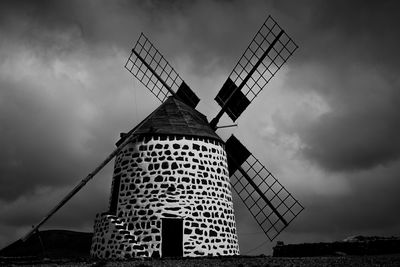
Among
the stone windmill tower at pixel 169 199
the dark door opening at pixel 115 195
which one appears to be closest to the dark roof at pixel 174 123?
the stone windmill tower at pixel 169 199

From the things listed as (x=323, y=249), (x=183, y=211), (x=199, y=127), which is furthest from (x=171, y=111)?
(x=323, y=249)

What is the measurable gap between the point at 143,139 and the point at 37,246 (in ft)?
39.2

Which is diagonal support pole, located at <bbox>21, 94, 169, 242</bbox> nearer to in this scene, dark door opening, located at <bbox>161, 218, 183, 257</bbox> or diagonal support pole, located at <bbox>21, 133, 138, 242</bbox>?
diagonal support pole, located at <bbox>21, 133, 138, 242</bbox>

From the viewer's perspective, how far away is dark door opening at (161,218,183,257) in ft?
52.1

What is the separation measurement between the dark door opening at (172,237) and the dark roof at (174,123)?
135 inches

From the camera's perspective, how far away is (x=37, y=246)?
2486 centimetres

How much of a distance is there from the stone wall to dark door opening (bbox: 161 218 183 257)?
199 millimetres

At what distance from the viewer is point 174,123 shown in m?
17.9

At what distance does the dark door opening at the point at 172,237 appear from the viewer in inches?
625

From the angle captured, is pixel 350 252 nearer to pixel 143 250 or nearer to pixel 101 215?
pixel 143 250

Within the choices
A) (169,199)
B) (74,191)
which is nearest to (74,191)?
(74,191)

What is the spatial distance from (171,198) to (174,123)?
3296 millimetres

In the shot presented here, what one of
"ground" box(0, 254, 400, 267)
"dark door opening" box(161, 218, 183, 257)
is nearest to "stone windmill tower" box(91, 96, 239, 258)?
"dark door opening" box(161, 218, 183, 257)

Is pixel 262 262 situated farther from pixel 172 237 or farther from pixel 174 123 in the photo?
pixel 174 123
